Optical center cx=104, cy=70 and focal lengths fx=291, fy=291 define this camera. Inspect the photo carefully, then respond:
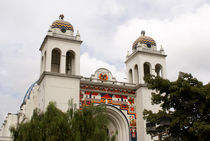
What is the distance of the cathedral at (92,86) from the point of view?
2332 cm

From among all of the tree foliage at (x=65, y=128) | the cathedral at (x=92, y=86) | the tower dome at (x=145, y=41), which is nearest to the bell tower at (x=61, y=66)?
the cathedral at (x=92, y=86)

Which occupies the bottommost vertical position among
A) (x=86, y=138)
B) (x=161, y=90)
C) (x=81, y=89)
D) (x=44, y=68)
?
(x=86, y=138)

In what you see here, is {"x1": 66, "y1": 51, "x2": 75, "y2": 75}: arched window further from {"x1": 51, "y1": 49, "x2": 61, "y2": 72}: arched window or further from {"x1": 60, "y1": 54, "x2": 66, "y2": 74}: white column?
{"x1": 60, "y1": 54, "x2": 66, "y2": 74}: white column

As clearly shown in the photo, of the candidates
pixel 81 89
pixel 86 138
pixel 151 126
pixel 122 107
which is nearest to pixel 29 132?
pixel 86 138

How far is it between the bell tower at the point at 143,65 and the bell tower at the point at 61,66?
5.72m

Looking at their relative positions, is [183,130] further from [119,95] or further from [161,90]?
[119,95]

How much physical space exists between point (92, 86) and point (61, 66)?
3.20 metres

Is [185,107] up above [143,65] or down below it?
below

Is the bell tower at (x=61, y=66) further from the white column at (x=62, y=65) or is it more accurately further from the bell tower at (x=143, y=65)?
the bell tower at (x=143, y=65)

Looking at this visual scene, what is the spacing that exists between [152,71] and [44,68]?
388 inches

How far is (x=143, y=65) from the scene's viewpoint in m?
28.3

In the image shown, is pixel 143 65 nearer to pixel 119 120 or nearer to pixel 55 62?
pixel 119 120

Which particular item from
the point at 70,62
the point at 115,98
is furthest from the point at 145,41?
the point at 70,62

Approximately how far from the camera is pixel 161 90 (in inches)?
666
